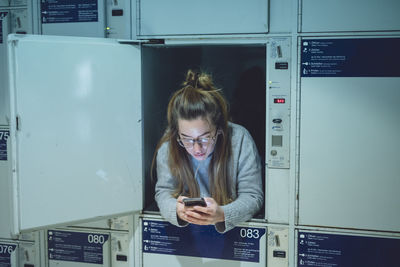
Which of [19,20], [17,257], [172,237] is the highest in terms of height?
[19,20]

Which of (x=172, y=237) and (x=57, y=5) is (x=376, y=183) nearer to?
(x=172, y=237)

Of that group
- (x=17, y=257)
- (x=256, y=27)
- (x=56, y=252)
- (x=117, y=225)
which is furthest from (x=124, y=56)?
(x=17, y=257)

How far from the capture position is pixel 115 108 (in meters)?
2.39

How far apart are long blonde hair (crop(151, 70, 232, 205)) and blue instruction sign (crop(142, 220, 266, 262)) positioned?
217 mm

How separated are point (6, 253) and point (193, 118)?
1.73 metres

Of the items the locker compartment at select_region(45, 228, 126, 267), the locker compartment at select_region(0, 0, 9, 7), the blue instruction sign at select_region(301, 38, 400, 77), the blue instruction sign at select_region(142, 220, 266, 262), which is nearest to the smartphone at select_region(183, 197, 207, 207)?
the blue instruction sign at select_region(142, 220, 266, 262)

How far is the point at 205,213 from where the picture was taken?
2.36m

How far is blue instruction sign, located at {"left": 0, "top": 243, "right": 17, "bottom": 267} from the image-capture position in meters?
2.81

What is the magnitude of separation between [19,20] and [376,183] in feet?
8.39

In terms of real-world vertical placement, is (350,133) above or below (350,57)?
below

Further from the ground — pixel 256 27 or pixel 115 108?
pixel 256 27

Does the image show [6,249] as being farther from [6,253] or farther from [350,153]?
[350,153]

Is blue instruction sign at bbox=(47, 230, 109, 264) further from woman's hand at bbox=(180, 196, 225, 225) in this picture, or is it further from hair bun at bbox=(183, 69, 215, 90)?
hair bun at bbox=(183, 69, 215, 90)

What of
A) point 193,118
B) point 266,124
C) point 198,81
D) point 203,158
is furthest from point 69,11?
point 266,124
